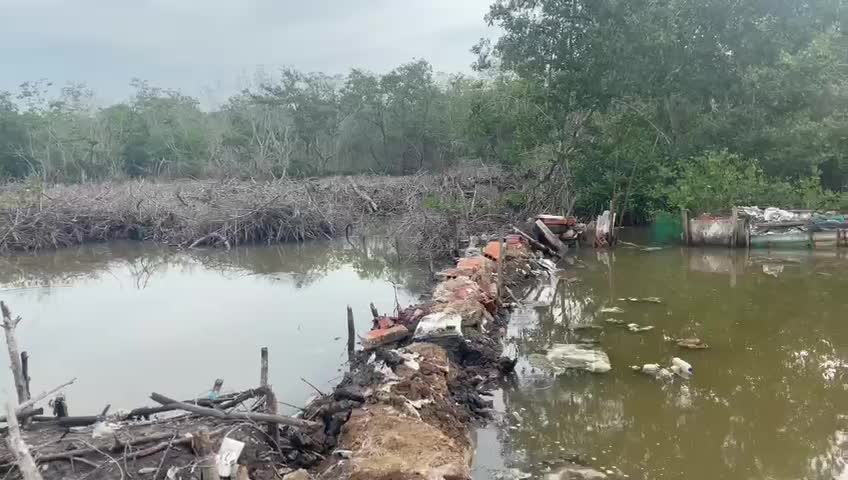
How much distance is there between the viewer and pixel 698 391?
602 centimetres

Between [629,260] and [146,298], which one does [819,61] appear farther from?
[146,298]

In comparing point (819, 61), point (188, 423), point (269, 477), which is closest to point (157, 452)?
point (188, 423)

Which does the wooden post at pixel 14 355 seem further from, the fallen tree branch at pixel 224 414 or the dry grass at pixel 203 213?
the dry grass at pixel 203 213

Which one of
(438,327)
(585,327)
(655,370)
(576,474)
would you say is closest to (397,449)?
(576,474)

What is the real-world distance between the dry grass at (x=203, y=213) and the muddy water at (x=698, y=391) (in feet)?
25.3

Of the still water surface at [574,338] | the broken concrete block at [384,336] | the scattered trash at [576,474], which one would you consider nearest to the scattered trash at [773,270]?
the still water surface at [574,338]

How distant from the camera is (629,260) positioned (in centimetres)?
1335

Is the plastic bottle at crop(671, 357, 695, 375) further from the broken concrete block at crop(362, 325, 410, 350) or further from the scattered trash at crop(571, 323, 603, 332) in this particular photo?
the broken concrete block at crop(362, 325, 410, 350)

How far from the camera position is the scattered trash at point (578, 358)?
678 cm

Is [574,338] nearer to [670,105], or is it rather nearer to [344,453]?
[344,453]

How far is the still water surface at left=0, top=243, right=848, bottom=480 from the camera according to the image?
5.08m

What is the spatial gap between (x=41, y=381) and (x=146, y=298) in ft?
15.5

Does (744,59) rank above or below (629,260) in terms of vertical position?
above

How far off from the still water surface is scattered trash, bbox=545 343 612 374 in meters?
0.16
